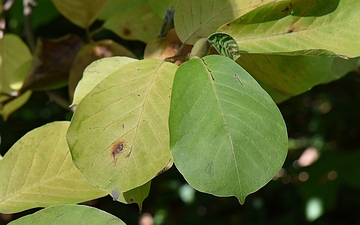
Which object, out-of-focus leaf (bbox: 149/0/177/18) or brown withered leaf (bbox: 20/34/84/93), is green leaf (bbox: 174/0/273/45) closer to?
out-of-focus leaf (bbox: 149/0/177/18)

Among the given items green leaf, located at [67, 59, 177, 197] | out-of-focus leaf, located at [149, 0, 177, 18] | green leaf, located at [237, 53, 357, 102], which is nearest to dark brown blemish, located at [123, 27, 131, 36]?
out-of-focus leaf, located at [149, 0, 177, 18]

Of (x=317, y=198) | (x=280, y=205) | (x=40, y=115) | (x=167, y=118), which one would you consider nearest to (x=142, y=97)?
(x=167, y=118)

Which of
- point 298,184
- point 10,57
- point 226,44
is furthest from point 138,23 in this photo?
point 298,184

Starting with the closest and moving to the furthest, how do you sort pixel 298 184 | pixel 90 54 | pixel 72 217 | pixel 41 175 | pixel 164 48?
pixel 72 217, pixel 41 175, pixel 164 48, pixel 90 54, pixel 298 184

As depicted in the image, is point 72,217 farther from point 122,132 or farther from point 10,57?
point 10,57

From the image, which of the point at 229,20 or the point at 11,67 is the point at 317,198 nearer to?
the point at 11,67
